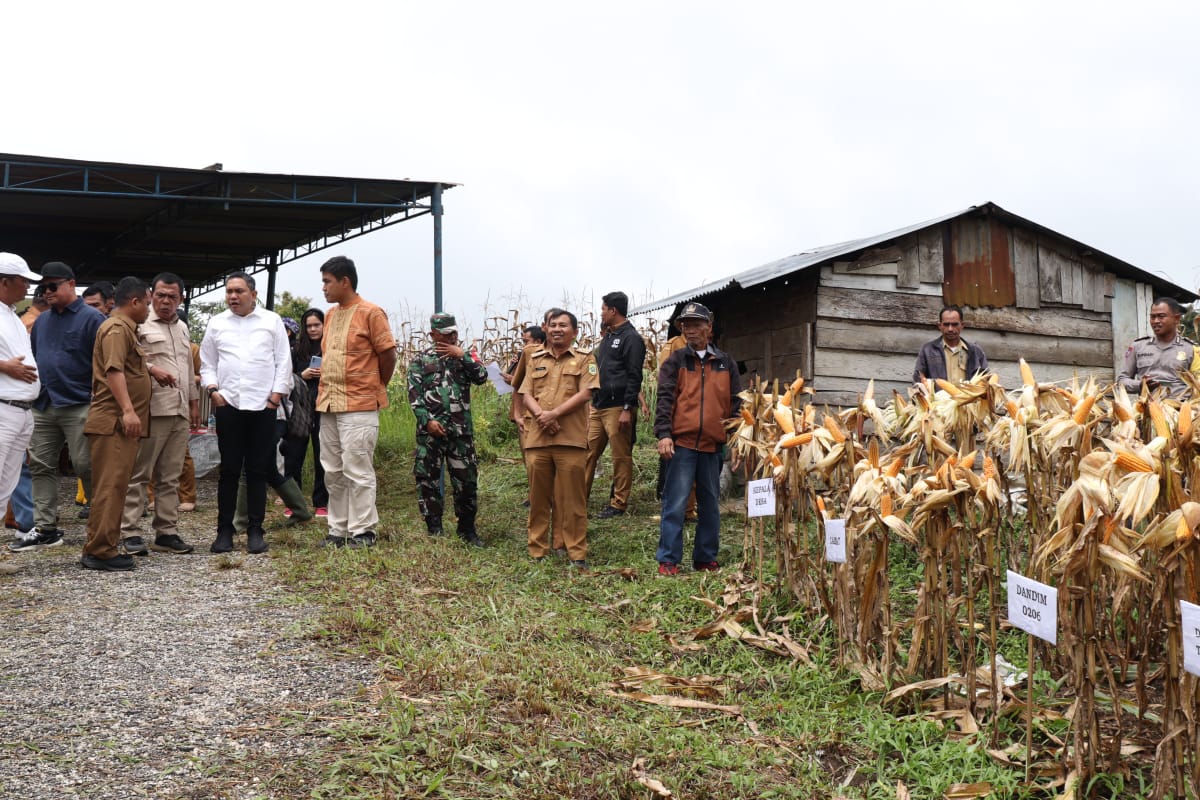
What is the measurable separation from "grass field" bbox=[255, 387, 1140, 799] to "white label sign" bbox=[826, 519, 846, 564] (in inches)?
21.7

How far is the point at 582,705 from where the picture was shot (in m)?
4.08

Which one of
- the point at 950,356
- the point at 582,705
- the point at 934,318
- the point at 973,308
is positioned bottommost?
the point at 582,705

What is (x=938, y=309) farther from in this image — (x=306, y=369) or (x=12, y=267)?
(x=12, y=267)

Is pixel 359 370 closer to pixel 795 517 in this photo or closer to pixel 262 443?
pixel 262 443

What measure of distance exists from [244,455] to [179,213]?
6.10 meters

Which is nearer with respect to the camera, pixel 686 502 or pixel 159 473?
pixel 686 502

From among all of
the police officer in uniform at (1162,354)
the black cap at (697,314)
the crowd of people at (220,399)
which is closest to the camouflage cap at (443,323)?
the crowd of people at (220,399)

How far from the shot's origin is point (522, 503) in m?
10.5

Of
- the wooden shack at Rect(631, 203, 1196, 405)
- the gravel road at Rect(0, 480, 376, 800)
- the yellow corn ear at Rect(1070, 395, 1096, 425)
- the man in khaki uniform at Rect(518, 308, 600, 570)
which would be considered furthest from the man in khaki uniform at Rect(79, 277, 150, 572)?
the yellow corn ear at Rect(1070, 395, 1096, 425)

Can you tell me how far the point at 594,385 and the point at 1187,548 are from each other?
15.6ft

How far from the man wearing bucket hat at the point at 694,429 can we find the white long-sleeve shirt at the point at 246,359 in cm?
291

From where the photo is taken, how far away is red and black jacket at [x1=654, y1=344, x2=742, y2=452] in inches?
267

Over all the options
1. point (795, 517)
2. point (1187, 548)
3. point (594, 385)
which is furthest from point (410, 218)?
point (1187, 548)

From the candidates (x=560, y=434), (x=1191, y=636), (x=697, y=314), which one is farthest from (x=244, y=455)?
(x=1191, y=636)
